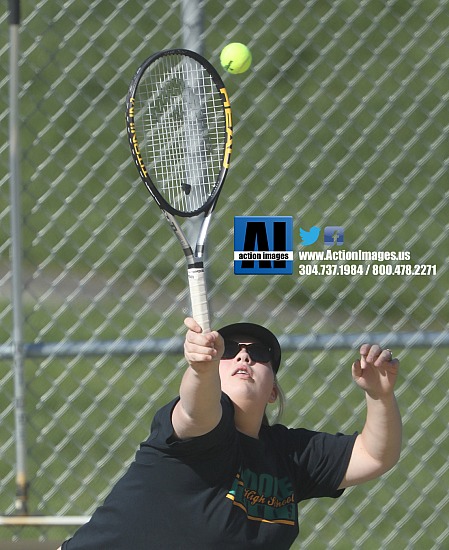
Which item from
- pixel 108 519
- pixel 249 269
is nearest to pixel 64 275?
pixel 249 269

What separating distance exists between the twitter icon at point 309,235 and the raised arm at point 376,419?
131 cm

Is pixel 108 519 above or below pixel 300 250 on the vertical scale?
below

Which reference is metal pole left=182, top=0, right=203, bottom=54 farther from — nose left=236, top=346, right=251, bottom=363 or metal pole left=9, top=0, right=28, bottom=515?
nose left=236, top=346, right=251, bottom=363

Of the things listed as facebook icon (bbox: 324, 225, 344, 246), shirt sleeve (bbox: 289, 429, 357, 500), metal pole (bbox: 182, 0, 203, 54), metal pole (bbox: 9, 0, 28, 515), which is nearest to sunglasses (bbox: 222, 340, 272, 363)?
shirt sleeve (bbox: 289, 429, 357, 500)

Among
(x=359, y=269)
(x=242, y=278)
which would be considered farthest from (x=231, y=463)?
(x=242, y=278)

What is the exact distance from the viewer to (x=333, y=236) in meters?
3.93

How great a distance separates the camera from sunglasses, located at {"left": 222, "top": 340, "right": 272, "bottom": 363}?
2.62 meters

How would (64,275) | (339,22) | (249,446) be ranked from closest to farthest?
(249,446) → (64,275) → (339,22)

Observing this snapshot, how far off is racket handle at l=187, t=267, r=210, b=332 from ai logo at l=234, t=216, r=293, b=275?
1.30m

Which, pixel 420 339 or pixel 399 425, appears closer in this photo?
pixel 399 425

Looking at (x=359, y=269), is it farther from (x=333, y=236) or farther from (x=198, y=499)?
(x=198, y=499)

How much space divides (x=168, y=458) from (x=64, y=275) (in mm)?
1626

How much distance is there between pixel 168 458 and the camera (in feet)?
7.83

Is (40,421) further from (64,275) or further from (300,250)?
(300,250)
